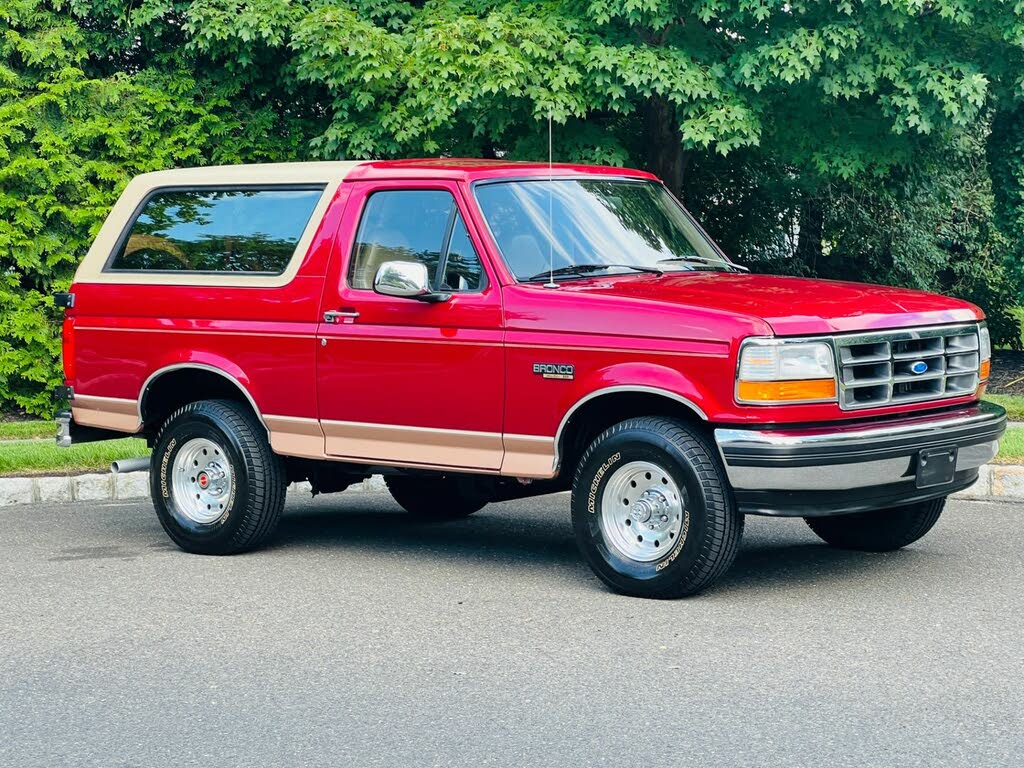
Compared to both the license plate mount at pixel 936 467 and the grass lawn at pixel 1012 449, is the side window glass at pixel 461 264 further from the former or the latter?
the grass lawn at pixel 1012 449

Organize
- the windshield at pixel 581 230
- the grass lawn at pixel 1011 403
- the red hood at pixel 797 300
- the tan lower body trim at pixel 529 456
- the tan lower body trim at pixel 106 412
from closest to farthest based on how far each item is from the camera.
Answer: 1. the red hood at pixel 797 300
2. the tan lower body trim at pixel 529 456
3. the windshield at pixel 581 230
4. the tan lower body trim at pixel 106 412
5. the grass lawn at pixel 1011 403

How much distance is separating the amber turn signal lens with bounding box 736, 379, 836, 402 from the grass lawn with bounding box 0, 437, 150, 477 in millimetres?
6180

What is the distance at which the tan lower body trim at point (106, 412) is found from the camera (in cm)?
909

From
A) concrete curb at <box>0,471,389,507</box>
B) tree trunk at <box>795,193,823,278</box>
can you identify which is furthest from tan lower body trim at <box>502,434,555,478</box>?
tree trunk at <box>795,193,823,278</box>

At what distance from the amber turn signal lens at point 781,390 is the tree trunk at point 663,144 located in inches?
414

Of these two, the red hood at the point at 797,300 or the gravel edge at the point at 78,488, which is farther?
the gravel edge at the point at 78,488

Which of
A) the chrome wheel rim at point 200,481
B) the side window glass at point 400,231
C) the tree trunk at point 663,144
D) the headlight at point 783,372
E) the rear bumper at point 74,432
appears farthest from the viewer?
the tree trunk at point 663,144

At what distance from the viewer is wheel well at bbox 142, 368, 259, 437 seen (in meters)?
8.95

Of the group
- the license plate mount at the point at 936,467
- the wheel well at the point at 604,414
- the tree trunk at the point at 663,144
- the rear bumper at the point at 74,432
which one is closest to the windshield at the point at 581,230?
the wheel well at the point at 604,414

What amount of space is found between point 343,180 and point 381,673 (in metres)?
3.31

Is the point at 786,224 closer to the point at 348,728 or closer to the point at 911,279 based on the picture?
the point at 911,279

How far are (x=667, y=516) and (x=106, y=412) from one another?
377cm

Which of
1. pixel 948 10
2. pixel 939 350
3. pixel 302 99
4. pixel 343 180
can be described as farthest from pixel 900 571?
pixel 302 99

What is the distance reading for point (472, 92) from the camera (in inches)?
572
